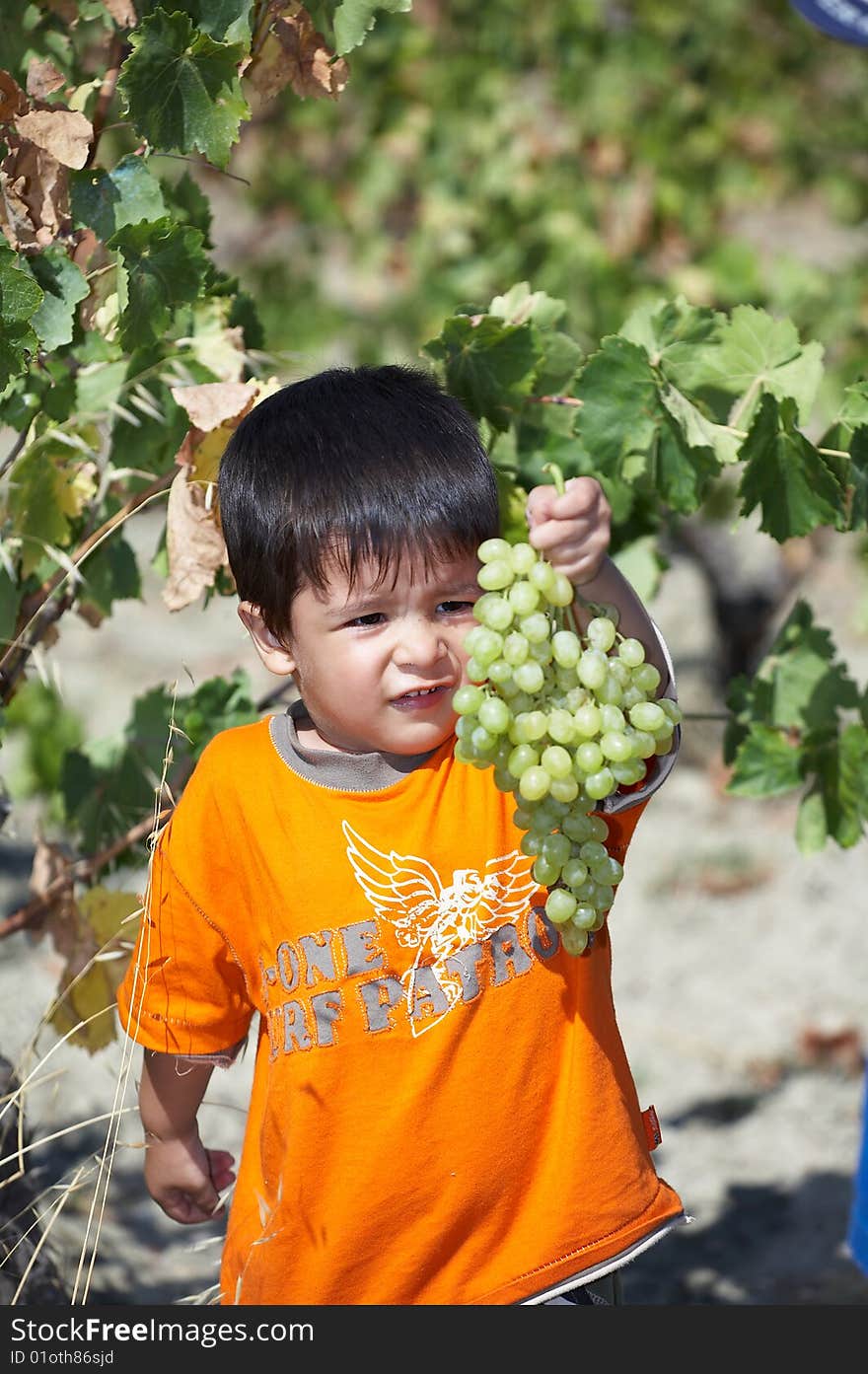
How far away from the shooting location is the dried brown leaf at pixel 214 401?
169 centimetres

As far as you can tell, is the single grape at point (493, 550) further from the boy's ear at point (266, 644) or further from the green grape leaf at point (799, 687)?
the green grape leaf at point (799, 687)

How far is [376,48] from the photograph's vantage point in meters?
5.77

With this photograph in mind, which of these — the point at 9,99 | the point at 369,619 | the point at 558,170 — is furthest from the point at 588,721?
the point at 558,170

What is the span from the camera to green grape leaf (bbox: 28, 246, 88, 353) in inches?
65.0

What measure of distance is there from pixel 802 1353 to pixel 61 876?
1123 millimetres

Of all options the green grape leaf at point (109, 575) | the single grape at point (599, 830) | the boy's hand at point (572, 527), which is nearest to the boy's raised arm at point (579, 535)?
the boy's hand at point (572, 527)

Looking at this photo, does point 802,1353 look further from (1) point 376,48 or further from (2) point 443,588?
(1) point 376,48

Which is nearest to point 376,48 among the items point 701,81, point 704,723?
point 701,81

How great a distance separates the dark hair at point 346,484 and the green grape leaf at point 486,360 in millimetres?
254

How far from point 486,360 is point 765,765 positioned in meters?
0.67

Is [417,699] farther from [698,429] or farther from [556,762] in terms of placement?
[698,429]

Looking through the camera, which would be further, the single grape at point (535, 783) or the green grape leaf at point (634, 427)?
the green grape leaf at point (634, 427)

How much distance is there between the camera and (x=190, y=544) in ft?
5.71

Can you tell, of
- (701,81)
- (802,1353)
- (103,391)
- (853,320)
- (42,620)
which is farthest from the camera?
(701,81)
